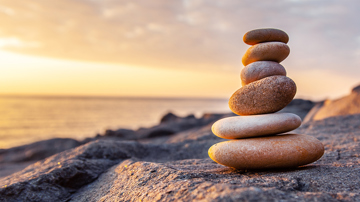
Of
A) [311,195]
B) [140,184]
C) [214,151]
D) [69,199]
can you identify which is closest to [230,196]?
[311,195]

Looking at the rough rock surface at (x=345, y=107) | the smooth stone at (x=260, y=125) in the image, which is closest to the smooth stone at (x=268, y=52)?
the smooth stone at (x=260, y=125)

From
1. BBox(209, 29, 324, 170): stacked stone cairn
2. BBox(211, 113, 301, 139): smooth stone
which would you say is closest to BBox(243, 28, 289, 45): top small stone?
BBox(209, 29, 324, 170): stacked stone cairn

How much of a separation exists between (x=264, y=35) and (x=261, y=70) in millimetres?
477

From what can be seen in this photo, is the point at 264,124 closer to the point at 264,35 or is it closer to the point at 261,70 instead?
the point at 261,70

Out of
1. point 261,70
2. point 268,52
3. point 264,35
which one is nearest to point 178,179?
point 261,70

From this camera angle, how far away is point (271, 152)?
8.61 feet

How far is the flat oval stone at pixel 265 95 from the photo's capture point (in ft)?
9.18

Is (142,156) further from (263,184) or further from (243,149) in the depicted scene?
(263,184)

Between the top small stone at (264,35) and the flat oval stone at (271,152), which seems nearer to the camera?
the flat oval stone at (271,152)

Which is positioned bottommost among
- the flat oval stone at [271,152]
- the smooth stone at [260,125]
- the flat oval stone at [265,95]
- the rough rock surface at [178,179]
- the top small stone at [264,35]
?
the rough rock surface at [178,179]

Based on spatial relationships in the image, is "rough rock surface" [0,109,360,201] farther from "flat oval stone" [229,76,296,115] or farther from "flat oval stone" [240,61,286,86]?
"flat oval stone" [240,61,286,86]

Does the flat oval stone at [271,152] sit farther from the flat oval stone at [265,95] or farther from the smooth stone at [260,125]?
the flat oval stone at [265,95]

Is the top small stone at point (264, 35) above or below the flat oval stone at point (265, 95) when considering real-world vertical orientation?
above

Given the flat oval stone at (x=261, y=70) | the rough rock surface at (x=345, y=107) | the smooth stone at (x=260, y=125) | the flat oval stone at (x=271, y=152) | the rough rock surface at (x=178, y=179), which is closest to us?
the rough rock surface at (x=178, y=179)
